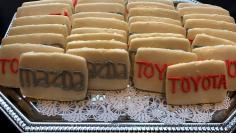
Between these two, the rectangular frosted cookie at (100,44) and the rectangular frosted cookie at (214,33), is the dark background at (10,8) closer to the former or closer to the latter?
the rectangular frosted cookie at (214,33)

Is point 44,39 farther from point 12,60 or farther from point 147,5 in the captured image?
point 147,5

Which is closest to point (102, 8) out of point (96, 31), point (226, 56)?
point (96, 31)

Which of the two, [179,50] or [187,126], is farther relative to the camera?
[179,50]

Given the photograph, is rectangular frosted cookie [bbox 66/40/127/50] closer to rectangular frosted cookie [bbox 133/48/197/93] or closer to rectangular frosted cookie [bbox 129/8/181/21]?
rectangular frosted cookie [bbox 133/48/197/93]

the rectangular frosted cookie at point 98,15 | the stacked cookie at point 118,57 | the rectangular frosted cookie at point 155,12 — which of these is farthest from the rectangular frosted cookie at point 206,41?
the rectangular frosted cookie at point 98,15

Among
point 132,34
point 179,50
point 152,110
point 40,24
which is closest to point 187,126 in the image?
point 152,110

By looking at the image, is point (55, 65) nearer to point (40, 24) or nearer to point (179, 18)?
point (40, 24)
